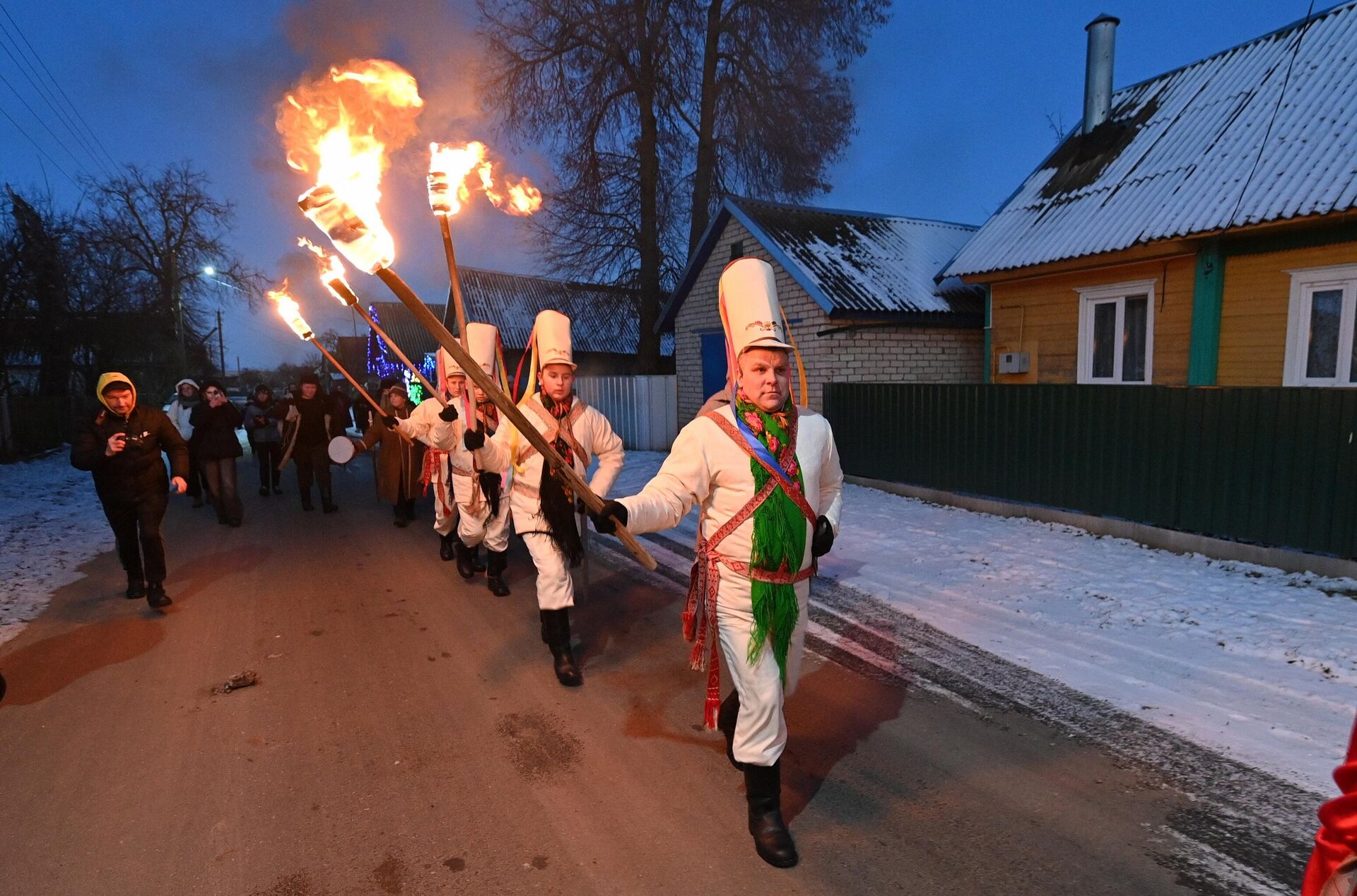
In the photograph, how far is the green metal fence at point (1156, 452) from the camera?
6.11m

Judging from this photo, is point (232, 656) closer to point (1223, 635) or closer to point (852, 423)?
point (1223, 635)

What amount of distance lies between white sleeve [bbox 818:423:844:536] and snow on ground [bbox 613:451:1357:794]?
7.19ft

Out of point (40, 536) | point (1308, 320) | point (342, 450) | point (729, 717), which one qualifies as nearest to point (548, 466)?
point (729, 717)

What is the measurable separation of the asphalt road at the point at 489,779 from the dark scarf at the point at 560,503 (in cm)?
83

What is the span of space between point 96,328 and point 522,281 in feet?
46.7

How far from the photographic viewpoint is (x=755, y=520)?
2.94 metres

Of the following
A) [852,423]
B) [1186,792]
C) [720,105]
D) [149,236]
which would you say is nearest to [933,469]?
[852,423]

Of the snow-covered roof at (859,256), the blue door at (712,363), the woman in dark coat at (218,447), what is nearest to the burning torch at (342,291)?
the woman in dark coat at (218,447)

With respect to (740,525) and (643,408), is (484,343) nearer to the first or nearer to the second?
(740,525)

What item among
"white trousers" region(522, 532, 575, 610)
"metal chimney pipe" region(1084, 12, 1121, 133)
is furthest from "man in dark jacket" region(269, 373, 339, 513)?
"metal chimney pipe" region(1084, 12, 1121, 133)

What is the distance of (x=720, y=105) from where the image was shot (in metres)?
18.8

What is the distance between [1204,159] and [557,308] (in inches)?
686

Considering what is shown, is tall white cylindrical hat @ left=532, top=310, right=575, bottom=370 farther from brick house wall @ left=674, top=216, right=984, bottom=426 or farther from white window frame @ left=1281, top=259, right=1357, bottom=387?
white window frame @ left=1281, top=259, right=1357, bottom=387

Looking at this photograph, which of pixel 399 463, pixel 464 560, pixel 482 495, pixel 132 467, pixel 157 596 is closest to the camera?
pixel 132 467
